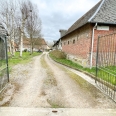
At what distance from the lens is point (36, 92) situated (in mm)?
4840

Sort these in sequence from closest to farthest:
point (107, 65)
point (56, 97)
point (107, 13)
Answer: point (56, 97)
point (107, 65)
point (107, 13)

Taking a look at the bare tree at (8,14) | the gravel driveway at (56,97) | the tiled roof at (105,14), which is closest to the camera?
the gravel driveway at (56,97)

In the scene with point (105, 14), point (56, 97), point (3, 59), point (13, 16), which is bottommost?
point (56, 97)

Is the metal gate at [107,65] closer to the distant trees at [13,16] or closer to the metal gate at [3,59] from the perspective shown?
the metal gate at [3,59]

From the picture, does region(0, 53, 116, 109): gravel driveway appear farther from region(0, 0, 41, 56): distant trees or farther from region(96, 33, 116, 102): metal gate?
region(0, 0, 41, 56): distant trees

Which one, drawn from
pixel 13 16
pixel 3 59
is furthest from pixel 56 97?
pixel 13 16

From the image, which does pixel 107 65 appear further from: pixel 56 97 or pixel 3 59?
pixel 3 59

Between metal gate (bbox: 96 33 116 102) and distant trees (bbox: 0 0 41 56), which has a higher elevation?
distant trees (bbox: 0 0 41 56)

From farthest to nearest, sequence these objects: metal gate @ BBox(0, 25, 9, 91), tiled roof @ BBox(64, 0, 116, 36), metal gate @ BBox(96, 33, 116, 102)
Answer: tiled roof @ BBox(64, 0, 116, 36) → metal gate @ BBox(0, 25, 9, 91) → metal gate @ BBox(96, 33, 116, 102)

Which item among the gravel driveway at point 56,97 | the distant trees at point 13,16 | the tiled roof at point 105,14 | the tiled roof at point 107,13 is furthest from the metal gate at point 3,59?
the distant trees at point 13,16

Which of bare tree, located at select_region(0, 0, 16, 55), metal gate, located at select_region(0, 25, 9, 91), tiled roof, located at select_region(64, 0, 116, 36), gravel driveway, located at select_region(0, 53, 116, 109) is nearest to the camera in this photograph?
gravel driveway, located at select_region(0, 53, 116, 109)

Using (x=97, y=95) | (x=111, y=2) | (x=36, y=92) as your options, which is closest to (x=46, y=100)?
A: (x=36, y=92)

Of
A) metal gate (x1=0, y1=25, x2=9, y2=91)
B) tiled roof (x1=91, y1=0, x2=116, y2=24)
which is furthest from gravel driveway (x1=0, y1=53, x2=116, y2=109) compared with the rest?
tiled roof (x1=91, y1=0, x2=116, y2=24)

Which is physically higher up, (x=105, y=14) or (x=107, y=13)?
(x=107, y=13)
